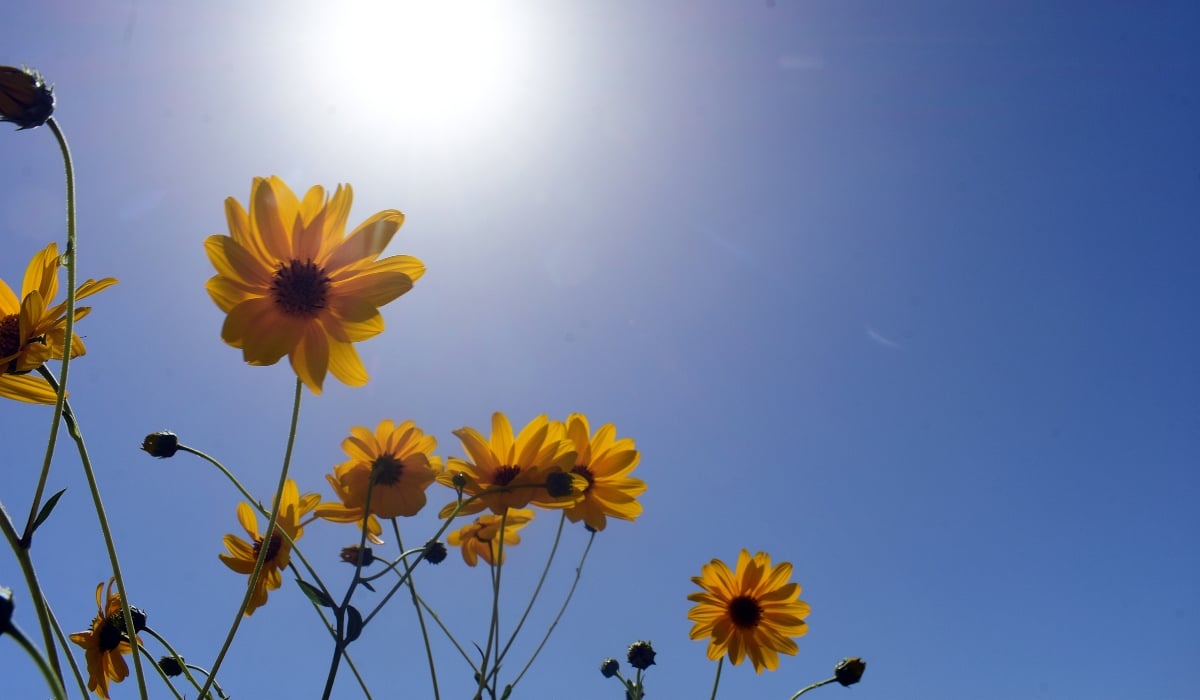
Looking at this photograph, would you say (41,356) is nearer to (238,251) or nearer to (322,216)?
(238,251)

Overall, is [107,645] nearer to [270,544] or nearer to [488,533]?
[270,544]

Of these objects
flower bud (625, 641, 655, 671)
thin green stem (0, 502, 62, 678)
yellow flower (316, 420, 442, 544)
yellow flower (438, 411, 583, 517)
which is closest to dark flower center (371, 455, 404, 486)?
yellow flower (316, 420, 442, 544)

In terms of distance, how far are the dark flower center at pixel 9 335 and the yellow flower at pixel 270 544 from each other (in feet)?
1.98

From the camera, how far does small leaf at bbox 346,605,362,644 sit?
4.08ft

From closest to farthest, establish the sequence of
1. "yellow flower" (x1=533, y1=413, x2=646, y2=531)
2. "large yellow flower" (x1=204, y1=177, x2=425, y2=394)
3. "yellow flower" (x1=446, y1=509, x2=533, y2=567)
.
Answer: "large yellow flower" (x1=204, y1=177, x2=425, y2=394), "yellow flower" (x1=446, y1=509, x2=533, y2=567), "yellow flower" (x1=533, y1=413, x2=646, y2=531)

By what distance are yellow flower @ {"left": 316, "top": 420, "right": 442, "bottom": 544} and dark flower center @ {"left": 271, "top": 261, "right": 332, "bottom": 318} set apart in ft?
1.20

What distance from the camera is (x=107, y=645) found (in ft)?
6.14

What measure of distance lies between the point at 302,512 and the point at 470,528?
445mm

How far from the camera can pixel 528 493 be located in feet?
5.48

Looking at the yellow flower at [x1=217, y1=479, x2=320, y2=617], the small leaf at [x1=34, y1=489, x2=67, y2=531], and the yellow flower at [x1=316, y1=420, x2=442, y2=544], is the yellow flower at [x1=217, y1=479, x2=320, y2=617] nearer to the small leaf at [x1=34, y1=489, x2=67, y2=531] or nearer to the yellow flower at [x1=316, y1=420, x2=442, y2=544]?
the yellow flower at [x1=316, y1=420, x2=442, y2=544]

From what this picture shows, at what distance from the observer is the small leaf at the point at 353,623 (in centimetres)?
124

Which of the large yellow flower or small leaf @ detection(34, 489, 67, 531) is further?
the large yellow flower

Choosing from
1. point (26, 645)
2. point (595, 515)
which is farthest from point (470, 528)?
point (26, 645)

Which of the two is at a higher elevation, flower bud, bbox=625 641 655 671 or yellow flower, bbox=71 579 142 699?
flower bud, bbox=625 641 655 671
